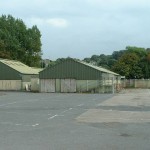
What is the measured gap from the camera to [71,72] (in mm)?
73438

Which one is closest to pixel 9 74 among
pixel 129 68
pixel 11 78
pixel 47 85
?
pixel 11 78

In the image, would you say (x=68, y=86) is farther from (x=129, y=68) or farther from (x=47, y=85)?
(x=129, y=68)

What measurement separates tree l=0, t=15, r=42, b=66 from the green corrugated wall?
36.4m

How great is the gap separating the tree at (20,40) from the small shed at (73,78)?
120 ft

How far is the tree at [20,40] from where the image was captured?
110 m

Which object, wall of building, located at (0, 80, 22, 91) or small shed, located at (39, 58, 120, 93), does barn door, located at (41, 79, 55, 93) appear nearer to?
small shed, located at (39, 58, 120, 93)

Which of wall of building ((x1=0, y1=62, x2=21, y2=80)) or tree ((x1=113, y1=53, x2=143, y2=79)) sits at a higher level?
tree ((x1=113, y1=53, x2=143, y2=79))

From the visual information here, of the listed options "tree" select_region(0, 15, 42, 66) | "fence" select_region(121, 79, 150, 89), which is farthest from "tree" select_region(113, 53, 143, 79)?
"tree" select_region(0, 15, 42, 66)

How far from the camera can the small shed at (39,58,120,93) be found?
236 ft

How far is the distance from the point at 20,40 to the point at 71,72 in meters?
44.1

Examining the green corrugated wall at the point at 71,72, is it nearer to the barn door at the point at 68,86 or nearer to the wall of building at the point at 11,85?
the barn door at the point at 68,86

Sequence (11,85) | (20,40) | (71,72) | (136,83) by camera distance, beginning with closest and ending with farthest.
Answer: (71,72) → (11,85) → (136,83) → (20,40)

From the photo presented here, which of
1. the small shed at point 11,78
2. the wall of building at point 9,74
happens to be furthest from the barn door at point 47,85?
the wall of building at point 9,74

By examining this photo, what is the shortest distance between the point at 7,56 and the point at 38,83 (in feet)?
107
